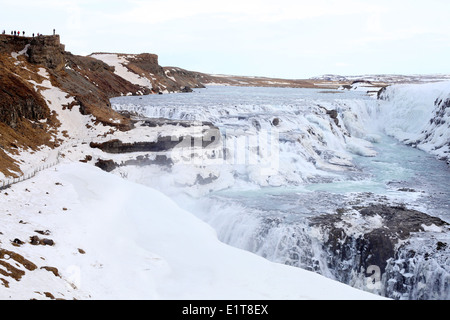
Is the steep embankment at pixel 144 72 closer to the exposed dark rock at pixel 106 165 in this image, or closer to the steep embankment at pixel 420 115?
the steep embankment at pixel 420 115

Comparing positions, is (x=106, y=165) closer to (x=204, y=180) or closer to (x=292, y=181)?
(x=204, y=180)

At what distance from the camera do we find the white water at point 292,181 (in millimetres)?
17609

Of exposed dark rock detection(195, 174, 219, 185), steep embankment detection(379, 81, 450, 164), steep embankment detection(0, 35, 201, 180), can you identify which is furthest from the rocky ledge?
steep embankment detection(379, 81, 450, 164)

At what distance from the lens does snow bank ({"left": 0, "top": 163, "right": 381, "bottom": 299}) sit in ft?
32.9

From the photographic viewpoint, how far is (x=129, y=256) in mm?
11883

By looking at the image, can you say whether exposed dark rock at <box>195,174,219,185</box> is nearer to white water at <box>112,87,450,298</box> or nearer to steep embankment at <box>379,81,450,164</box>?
white water at <box>112,87,450,298</box>

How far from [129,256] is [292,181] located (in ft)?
48.7

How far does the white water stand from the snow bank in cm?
314

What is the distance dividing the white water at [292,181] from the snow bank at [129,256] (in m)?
3.14

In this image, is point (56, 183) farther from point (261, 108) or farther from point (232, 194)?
point (261, 108)

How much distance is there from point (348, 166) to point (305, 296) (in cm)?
2056

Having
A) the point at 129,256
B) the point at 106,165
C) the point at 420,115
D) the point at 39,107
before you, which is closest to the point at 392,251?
the point at 129,256

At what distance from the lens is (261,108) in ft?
135
